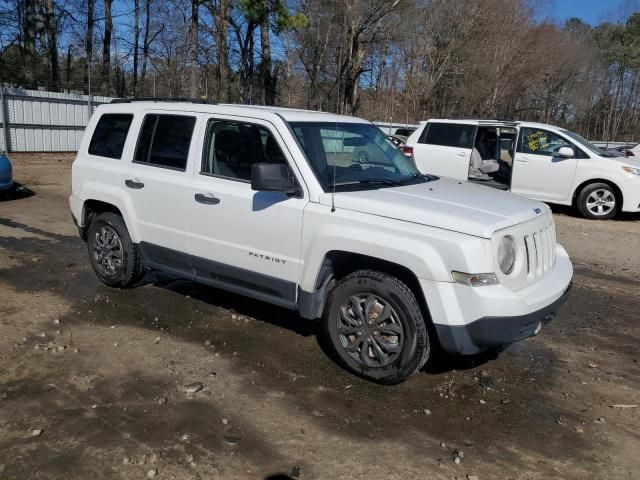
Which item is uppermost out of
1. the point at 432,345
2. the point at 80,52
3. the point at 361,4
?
the point at 361,4

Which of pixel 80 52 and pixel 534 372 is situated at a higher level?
pixel 80 52

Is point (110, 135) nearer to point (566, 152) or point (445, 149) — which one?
point (445, 149)

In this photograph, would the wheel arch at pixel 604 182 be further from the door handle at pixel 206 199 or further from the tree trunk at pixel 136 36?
the tree trunk at pixel 136 36

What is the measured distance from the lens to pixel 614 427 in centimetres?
358

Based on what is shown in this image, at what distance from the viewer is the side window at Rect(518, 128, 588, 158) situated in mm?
11078

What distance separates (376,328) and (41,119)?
18.7 meters

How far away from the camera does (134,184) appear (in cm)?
523

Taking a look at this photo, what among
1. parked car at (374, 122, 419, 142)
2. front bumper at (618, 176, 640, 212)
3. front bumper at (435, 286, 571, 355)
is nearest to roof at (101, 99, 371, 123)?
front bumper at (435, 286, 571, 355)

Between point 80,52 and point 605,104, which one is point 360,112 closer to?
point 80,52

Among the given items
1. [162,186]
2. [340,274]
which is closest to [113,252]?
[162,186]

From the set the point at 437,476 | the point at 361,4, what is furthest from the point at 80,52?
the point at 437,476

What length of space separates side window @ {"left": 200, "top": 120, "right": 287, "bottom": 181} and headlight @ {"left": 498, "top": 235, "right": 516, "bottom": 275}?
68.6 inches

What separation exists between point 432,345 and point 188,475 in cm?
Result: 183

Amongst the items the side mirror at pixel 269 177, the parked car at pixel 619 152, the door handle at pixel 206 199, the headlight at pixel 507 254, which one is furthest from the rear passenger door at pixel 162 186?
the parked car at pixel 619 152
